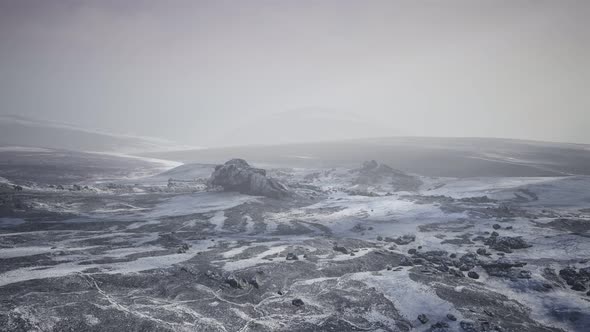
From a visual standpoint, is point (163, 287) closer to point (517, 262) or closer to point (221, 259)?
point (221, 259)

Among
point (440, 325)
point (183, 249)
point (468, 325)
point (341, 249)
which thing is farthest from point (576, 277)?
point (183, 249)

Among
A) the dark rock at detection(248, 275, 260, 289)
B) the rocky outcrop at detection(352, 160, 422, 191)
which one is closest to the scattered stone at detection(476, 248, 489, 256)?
the dark rock at detection(248, 275, 260, 289)

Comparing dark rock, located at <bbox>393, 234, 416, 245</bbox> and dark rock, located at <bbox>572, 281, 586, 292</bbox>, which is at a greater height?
dark rock, located at <bbox>572, 281, 586, 292</bbox>

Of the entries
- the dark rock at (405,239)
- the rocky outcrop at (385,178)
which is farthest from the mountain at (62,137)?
the dark rock at (405,239)

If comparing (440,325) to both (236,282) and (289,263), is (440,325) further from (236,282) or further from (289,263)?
(236,282)

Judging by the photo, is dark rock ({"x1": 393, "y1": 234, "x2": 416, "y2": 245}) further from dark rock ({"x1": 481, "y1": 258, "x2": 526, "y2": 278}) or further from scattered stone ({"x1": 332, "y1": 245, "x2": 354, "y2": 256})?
dark rock ({"x1": 481, "y1": 258, "x2": 526, "y2": 278})
